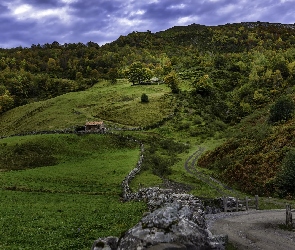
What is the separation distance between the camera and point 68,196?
44250 millimetres

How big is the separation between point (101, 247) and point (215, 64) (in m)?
176

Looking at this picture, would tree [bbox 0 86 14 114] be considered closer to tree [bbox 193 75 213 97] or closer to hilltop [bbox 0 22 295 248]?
hilltop [bbox 0 22 295 248]

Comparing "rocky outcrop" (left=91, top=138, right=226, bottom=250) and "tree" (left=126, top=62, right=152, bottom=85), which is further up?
"tree" (left=126, top=62, right=152, bottom=85)

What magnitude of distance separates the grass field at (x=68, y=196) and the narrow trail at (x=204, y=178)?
1080 centimetres

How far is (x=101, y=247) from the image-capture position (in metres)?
14.9

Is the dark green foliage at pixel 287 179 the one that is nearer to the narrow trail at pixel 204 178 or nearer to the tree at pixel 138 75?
the narrow trail at pixel 204 178

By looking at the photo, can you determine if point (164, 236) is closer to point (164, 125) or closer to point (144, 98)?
point (164, 125)

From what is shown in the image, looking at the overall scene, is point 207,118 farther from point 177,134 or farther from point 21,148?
point 21,148

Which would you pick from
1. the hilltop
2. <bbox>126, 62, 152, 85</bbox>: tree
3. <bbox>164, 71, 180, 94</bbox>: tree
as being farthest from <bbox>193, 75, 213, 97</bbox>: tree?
<bbox>126, 62, 152, 85</bbox>: tree

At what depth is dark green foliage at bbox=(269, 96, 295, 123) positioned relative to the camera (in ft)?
241

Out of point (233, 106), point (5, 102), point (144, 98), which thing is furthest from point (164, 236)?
point (5, 102)

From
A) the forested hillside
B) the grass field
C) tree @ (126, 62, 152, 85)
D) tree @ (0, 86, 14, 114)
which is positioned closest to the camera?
the grass field

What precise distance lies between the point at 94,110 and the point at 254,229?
10246 cm

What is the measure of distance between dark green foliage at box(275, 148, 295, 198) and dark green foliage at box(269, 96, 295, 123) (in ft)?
102
